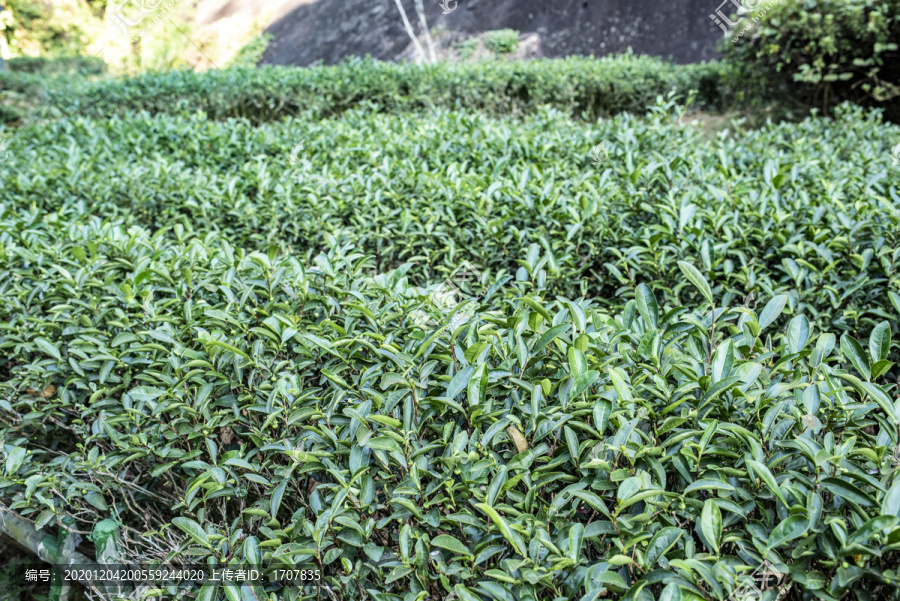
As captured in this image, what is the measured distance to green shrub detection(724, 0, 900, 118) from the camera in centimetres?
585

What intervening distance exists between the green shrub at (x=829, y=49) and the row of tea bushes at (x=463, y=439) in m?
5.46

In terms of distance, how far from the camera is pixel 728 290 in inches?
92.6

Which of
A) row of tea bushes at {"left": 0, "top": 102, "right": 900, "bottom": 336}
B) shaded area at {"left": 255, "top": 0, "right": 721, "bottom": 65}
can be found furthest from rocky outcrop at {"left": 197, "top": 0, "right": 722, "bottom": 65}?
row of tea bushes at {"left": 0, "top": 102, "right": 900, "bottom": 336}

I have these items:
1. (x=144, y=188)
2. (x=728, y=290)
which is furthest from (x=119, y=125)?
(x=728, y=290)

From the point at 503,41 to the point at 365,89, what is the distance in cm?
630

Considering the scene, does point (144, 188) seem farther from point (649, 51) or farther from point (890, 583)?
point (649, 51)

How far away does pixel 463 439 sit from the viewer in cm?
139

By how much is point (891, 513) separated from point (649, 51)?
11.8m

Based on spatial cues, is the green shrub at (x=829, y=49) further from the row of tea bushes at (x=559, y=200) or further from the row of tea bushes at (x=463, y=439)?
the row of tea bushes at (x=463, y=439)

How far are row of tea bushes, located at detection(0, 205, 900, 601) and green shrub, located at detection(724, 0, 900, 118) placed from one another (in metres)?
5.46

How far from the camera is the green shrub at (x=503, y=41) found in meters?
12.4
